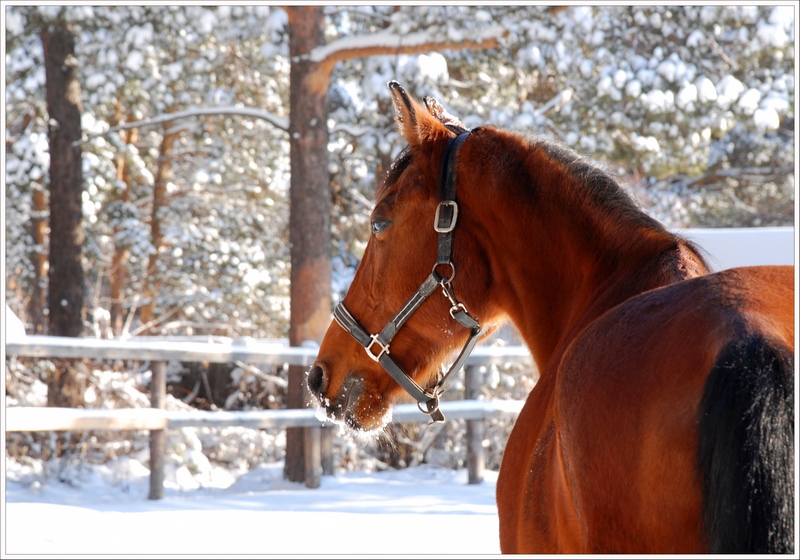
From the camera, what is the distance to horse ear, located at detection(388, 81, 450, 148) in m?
2.23

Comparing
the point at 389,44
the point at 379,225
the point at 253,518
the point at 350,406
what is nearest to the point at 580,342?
the point at 379,225

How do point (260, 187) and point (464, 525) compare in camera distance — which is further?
point (260, 187)

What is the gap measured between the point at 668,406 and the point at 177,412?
249 inches

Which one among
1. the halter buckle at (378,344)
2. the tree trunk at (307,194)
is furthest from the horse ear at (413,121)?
the tree trunk at (307,194)

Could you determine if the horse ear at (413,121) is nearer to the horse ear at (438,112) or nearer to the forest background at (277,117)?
the horse ear at (438,112)

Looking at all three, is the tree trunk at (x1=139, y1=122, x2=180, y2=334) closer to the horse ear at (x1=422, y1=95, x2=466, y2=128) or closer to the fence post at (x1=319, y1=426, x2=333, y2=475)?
the fence post at (x1=319, y1=426, x2=333, y2=475)

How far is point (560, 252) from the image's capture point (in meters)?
2.14

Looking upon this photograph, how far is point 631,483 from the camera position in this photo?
4.09ft

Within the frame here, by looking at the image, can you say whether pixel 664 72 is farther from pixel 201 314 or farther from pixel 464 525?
pixel 201 314

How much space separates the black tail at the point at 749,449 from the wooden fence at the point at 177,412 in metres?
4.60

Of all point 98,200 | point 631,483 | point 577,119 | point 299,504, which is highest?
point 577,119

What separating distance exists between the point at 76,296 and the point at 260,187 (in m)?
5.29

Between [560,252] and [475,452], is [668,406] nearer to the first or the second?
[560,252]

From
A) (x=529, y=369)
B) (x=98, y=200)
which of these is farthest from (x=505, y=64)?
(x=98, y=200)
